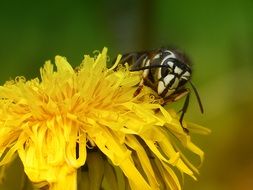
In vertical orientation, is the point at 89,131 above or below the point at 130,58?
below

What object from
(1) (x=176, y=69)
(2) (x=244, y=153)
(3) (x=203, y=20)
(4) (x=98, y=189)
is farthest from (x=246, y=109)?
(4) (x=98, y=189)

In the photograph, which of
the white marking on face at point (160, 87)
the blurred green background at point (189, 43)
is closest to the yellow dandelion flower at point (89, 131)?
the white marking on face at point (160, 87)

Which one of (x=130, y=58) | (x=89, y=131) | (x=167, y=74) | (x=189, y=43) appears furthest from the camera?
(x=189, y=43)

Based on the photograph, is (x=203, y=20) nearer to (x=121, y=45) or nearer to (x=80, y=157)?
(x=121, y=45)

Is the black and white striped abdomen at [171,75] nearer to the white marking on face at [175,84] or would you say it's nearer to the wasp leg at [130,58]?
the white marking on face at [175,84]

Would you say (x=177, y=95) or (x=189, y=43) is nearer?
(x=177, y=95)

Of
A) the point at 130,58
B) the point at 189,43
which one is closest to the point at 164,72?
the point at 130,58

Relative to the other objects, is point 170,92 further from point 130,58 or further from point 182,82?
point 130,58
